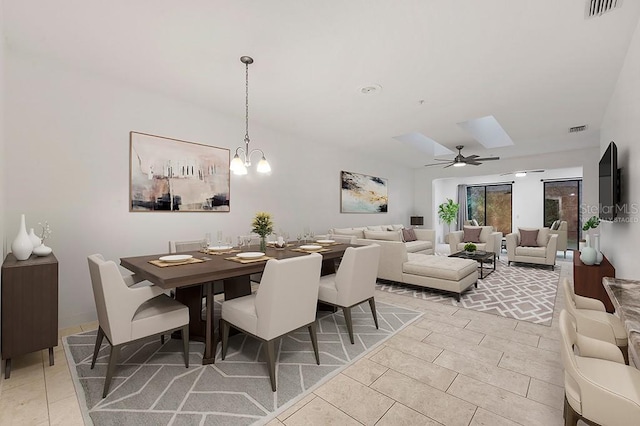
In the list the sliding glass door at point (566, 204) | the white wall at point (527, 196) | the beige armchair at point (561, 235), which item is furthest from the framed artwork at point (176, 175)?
the sliding glass door at point (566, 204)

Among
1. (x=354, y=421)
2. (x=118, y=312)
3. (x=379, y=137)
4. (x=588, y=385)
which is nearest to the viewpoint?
(x=588, y=385)

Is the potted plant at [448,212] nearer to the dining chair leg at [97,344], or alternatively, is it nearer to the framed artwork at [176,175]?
the framed artwork at [176,175]

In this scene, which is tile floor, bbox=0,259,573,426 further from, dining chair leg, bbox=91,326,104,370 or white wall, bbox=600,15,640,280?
white wall, bbox=600,15,640,280

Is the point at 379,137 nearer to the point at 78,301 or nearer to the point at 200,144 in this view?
the point at 200,144

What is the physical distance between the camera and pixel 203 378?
2080mm

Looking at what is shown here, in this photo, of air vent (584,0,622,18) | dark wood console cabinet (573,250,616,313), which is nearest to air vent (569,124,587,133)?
dark wood console cabinet (573,250,616,313)

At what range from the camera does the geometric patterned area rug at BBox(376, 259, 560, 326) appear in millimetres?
3480

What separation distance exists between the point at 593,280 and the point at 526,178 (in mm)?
7373

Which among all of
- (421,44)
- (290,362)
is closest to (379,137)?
(421,44)

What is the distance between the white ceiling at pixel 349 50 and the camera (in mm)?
2119

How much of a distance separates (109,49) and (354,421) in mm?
3596

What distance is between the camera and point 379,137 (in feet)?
18.5

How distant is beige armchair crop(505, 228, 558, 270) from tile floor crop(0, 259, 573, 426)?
13.0ft

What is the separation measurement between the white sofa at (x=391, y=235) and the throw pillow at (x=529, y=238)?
6.26 ft
